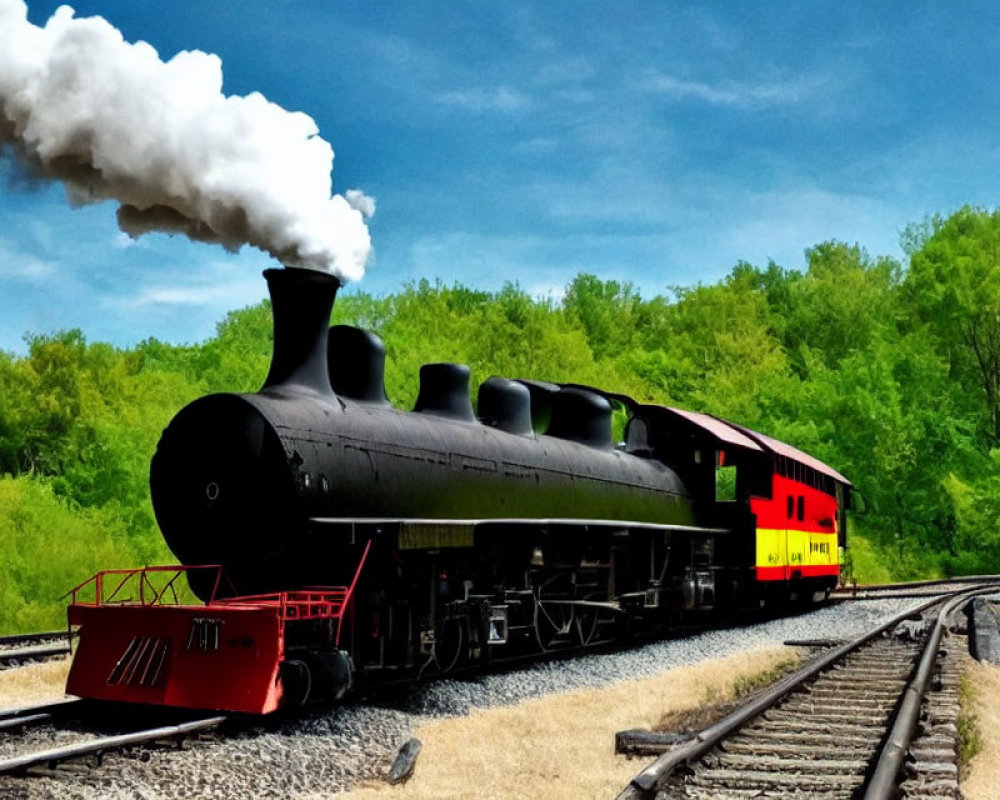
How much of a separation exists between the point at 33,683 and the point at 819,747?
7.94m

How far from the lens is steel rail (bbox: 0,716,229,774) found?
243 inches

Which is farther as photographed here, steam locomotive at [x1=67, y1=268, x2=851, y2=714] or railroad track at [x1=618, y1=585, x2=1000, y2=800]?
steam locomotive at [x1=67, y1=268, x2=851, y2=714]

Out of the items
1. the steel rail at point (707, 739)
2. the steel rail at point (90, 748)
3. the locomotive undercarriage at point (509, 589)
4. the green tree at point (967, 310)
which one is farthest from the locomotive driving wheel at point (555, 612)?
the green tree at point (967, 310)

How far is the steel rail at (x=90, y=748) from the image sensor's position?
618 cm

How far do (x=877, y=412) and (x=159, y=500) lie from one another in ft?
105

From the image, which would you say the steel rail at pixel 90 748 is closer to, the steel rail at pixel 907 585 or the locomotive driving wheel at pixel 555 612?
the locomotive driving wheel at pixel 555 612

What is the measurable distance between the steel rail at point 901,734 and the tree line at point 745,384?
64.8ft

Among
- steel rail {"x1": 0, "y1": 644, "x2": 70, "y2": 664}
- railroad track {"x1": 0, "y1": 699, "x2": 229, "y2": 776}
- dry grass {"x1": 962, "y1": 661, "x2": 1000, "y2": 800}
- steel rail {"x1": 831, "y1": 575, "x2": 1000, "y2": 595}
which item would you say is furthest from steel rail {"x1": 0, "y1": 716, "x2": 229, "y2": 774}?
steel rail {"x1": 831, "y1": 575, "x2": 1000, "y2": 595}

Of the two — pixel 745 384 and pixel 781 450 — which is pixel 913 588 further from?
pixel 745 384

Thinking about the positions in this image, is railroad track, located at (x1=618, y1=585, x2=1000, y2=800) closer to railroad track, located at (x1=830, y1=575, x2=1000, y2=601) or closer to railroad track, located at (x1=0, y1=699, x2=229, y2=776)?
railroad track, located at (x1=0, y1=699, x2=229, y2=776)

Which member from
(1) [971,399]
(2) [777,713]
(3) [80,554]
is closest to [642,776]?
(2) [777,713]

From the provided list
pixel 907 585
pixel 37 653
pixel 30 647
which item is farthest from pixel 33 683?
pixel 907 585

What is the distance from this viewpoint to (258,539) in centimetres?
892

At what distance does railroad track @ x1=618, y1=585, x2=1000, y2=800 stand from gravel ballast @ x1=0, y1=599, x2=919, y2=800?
1.91 metres
